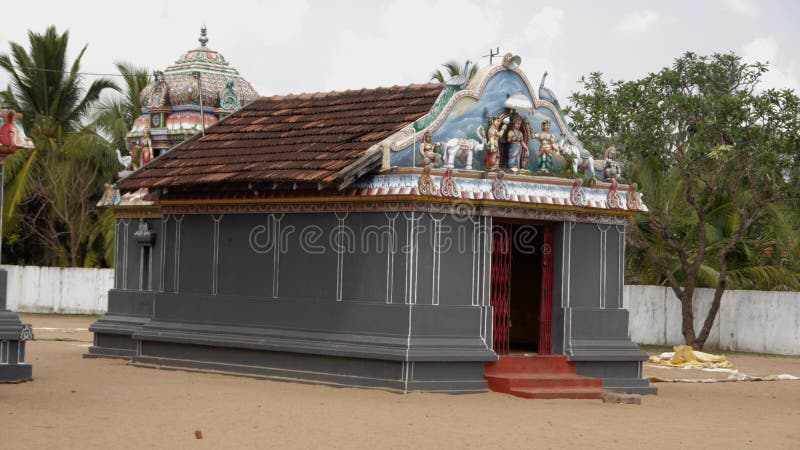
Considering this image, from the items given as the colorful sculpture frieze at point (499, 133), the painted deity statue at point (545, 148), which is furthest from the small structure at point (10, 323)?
the painted deity statue at point (545, 148)

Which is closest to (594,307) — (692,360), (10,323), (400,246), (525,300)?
(525,300)

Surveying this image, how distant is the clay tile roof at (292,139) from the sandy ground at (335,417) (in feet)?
9.57

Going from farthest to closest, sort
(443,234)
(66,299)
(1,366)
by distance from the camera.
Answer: (66,299) → (443,234) → (1,366)

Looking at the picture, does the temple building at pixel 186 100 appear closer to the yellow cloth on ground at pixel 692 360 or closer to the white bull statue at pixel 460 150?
the white bull statue at pixel 460 150

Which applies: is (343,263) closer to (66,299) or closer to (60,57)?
(66,299)

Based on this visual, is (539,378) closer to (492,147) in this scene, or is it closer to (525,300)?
(492,147)

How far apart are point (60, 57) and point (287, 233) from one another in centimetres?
2473

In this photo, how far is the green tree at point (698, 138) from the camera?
2591 cm

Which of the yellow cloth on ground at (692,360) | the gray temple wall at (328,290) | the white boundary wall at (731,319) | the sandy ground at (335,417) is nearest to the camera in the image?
the sandy ground at (335,417)

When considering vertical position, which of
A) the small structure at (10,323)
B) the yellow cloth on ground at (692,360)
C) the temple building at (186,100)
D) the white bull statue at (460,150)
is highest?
the temple building at (186,100)

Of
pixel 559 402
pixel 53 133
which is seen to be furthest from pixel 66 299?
pixel 559 402

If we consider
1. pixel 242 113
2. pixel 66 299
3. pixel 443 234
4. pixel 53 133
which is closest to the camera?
pixel 443 234

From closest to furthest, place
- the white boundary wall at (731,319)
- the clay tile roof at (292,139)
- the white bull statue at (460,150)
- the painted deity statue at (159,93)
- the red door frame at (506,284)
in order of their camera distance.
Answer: the white bull statue at (460,150)
the clay tile roof at (292,139)
the red door frame at (506,284)
the painted deity statue at (159,93)
the white boundary wall at (731,319)

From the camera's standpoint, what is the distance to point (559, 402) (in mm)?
16766
